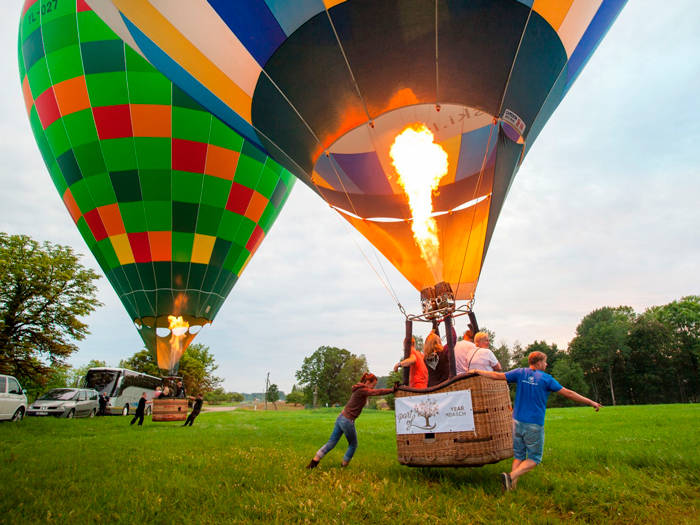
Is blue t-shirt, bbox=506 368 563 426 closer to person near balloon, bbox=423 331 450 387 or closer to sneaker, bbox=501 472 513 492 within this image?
sneaker, bbox=501 472 513 492

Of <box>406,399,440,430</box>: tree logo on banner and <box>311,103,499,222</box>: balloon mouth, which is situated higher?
<box>311,103,499,222</box>: balloon mouth

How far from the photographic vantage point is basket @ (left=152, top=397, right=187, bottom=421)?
1218 centimetres

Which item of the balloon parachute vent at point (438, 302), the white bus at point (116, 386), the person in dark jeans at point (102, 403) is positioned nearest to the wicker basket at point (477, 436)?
the balloon parachute vent at point (438, 302)

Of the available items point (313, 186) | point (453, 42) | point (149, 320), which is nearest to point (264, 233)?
point (149, 320)

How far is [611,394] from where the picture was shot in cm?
4900

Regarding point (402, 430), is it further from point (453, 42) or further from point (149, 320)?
point (149, 320)

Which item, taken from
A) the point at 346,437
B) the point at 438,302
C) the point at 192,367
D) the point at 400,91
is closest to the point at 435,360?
the point at 438,302

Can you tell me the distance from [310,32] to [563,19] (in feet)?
9.15

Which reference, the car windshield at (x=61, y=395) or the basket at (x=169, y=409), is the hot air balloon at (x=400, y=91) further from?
the car windshield at (x=61, y=395)

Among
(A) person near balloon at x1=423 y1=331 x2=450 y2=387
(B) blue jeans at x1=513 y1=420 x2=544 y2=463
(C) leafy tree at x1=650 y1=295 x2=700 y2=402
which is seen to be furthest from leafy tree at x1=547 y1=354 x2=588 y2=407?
(B) blue jeans at x1=513 y1=420 x2=544 y2=463

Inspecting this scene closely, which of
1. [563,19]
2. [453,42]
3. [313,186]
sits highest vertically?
[563,19]

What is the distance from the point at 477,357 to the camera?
4180 mm

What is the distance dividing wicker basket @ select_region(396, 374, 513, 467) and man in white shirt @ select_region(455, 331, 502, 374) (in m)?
0.40

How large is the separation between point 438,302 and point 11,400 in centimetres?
1215
